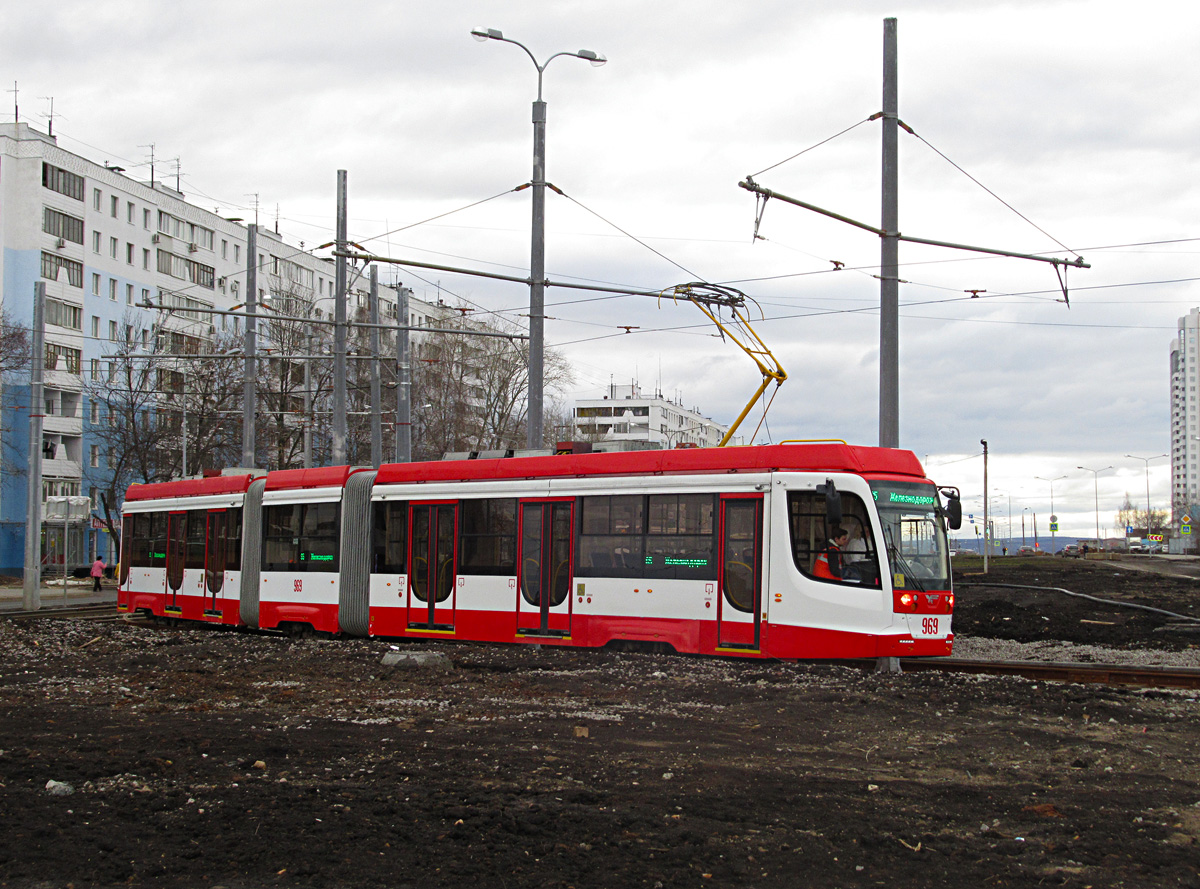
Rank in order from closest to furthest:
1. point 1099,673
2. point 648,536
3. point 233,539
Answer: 1. point 1099,673
2. point 648,536
3. point 233,539

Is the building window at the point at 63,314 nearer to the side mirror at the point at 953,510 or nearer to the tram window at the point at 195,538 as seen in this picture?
the tram window at the point at 195,538

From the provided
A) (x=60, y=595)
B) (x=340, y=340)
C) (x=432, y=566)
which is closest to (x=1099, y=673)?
(x=432, y=566)

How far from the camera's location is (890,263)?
16234 millimetres

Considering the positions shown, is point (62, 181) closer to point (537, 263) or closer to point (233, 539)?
point (233, 539)

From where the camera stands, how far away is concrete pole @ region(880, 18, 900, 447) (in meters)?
15.9

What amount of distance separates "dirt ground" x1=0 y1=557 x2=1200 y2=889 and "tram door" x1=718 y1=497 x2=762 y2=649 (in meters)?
0.46

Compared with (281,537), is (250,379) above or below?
above

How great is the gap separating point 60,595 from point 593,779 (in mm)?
37357

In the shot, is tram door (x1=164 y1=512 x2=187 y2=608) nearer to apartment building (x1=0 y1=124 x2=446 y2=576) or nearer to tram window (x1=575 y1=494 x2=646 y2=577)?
tram window (x1=575 y1=494 x2=646 y2=577)

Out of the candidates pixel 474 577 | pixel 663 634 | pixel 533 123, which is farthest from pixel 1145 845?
pixel 533 123

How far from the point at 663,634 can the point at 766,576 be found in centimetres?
→ 168

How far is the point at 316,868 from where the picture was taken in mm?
5734

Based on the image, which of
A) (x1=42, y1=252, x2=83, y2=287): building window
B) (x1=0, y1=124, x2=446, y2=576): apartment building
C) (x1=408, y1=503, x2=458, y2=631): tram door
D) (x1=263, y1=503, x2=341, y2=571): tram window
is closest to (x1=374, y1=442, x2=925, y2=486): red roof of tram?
(x1=408, y1=503, x2=458, y2=631): tram door

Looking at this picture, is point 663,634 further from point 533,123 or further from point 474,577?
point 533,123
